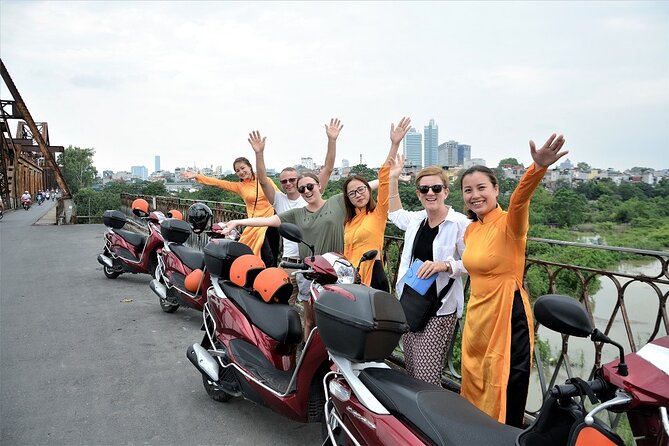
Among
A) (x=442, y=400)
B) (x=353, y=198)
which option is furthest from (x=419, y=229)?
(x=442, y=400)

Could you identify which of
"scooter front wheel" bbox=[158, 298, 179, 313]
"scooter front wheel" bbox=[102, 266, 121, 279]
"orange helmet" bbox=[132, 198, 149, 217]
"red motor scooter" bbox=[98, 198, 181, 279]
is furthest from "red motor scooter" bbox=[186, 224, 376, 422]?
"scooter front wheel" bbox=[102, 266, 121, 279]

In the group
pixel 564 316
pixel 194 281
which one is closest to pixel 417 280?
pixel 564 316

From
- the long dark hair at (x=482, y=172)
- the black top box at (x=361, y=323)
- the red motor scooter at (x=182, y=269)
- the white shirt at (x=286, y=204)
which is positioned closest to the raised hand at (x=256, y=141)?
the white shirt at (x=286, y=204)

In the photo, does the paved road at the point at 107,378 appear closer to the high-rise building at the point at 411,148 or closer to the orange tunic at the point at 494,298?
the orange tunic at the point at 494,298

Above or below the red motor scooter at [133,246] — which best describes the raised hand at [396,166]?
above

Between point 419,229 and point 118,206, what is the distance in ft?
59.9

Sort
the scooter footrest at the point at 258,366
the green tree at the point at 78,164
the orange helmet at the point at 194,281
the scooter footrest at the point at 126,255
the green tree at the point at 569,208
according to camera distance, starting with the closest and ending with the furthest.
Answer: the scooter footrest at the point at 258,366 < the orange helmet at the point at 194,281 < the scooter footrest at the point at 126,255 < the green tree at the point at 569,208 < the green tree at the point at 78,164

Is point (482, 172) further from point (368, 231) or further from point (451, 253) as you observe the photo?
point (368, 231)

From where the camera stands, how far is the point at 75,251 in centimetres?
1116

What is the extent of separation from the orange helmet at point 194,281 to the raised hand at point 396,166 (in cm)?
273

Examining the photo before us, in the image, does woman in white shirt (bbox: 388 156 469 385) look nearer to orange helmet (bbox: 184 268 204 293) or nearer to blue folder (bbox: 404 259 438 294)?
blue folder (bbox: 404 259 438 294)

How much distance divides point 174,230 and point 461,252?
14.1 feet

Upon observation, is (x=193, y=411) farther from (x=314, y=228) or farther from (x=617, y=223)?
(x=617, y=223)

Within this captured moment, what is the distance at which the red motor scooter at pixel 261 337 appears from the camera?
2.86m
